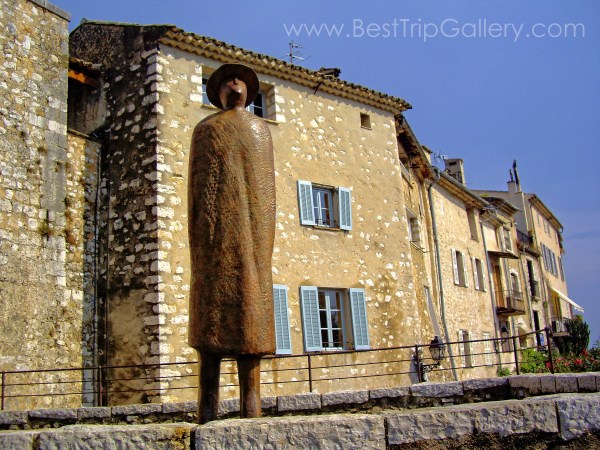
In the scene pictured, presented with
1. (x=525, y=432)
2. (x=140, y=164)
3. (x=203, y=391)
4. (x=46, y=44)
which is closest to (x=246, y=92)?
(x=203, y=391)

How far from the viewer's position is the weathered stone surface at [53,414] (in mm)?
8562

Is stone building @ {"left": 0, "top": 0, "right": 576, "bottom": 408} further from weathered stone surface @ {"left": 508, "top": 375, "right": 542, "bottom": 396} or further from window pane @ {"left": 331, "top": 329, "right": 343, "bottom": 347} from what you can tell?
weathered stone surface @ {"left": 508, "top": 375, "right": 542, "bottom": 396}

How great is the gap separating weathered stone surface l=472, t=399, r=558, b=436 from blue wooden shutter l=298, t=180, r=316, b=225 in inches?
436

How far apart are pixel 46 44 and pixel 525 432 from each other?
39.6ft

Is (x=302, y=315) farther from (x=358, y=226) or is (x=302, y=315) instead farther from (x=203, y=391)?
(x=203, y=391)

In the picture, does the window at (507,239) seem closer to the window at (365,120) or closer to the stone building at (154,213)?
the stone building at (154,213)

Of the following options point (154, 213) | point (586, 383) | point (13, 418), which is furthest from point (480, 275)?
point (13, 418)

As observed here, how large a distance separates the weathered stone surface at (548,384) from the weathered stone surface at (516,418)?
300 cm

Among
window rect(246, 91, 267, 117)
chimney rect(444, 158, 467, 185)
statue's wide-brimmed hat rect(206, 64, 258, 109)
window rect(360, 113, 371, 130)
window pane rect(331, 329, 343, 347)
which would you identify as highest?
chimney rect(444, 158, 467, 185)

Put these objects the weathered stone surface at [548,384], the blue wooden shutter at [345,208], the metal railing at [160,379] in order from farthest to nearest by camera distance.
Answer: the blue wooden shutter at [345,208], the metal railing at [160,379], the weathered stone surface at [548,384]

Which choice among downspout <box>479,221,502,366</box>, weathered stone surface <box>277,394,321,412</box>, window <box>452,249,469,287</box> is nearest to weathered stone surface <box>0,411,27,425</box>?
weathered stone surface <box>277,394,321,412</box>

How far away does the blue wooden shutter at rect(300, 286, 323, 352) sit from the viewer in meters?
14.5

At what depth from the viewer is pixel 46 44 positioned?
13266 mm

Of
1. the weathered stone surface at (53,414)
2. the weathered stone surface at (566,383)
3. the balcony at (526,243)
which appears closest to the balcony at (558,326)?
the balcony at (526,243)
